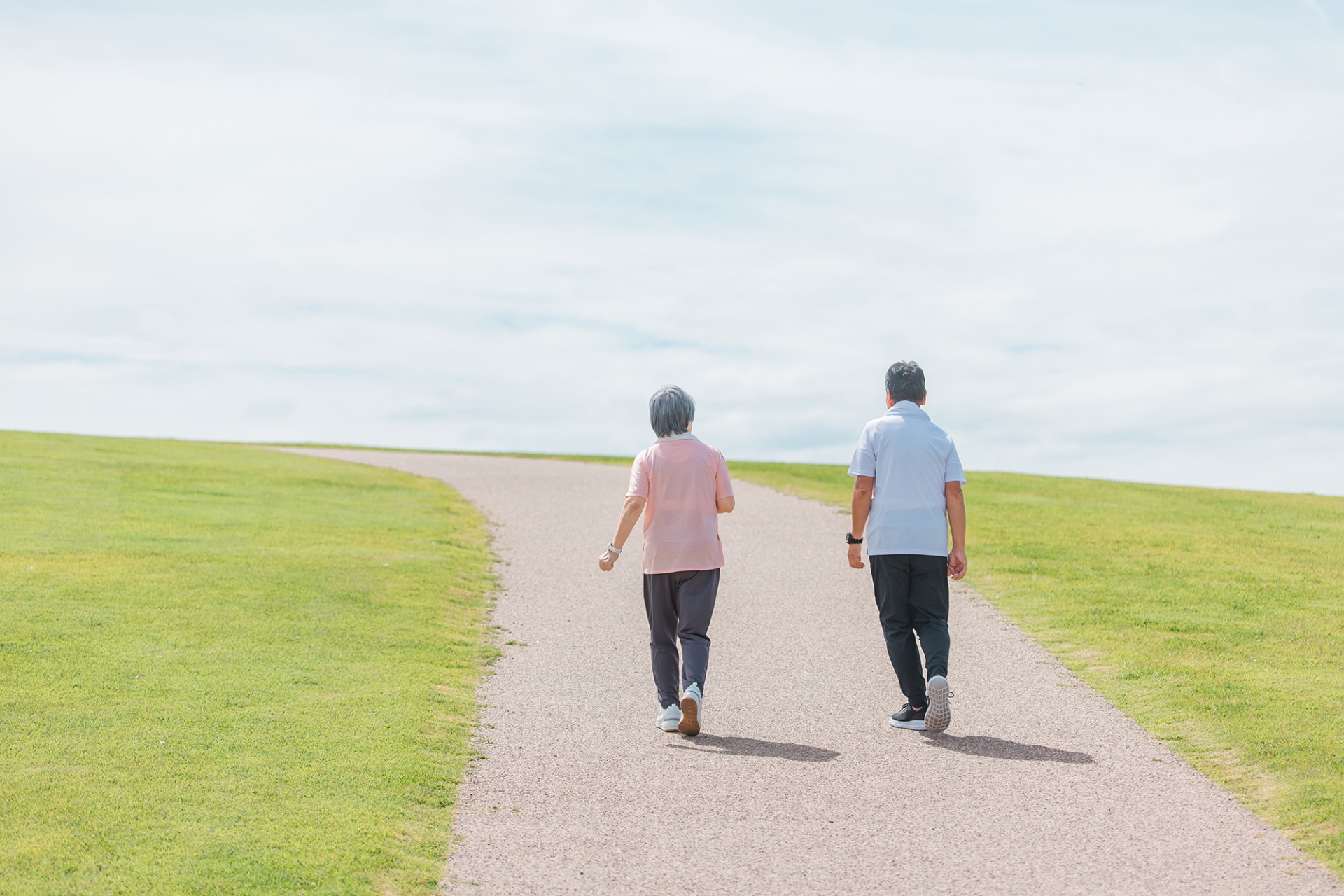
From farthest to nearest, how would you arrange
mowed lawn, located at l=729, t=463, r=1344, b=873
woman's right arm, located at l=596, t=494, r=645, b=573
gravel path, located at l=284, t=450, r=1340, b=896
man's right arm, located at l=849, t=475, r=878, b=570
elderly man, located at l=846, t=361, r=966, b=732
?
man's right arm, located at l=849, t=475, r=878, b=570, elderly man, located at l=846, t=361, r=966, b=732, woman's right arm, located at l=596, t=494, r=645, b=573, mowed lawn, located at l=729, t=463, r=1344, b=873, gravel path, located at l=284, t=450, r=1340, b=896

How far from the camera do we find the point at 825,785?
6.54 meters

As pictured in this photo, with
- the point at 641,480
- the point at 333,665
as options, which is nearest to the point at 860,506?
the point at 641,480

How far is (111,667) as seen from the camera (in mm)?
8875

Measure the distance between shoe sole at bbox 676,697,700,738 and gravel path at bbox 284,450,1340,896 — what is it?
80 mm

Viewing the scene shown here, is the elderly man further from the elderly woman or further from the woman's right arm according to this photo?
the woman's right arm

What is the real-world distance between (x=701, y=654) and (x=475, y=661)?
10.5ft

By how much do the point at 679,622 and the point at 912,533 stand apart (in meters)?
1.71

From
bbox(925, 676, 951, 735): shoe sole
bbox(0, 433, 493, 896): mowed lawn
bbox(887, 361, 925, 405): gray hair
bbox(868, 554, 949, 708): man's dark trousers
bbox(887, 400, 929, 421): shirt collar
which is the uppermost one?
bbox(887, 361, 925, 405): gray hair

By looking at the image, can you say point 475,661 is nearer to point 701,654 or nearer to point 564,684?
point 564,684

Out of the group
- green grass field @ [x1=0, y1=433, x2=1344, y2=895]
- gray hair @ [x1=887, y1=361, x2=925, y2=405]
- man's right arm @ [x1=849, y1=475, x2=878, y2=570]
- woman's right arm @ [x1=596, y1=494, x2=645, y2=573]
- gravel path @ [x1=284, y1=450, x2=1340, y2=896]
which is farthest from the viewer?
gray hair @ [x1=887, y1=361, x2=925, y2=405]

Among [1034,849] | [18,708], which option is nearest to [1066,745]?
[1034,849]

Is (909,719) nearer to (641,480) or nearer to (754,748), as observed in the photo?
(754,748)

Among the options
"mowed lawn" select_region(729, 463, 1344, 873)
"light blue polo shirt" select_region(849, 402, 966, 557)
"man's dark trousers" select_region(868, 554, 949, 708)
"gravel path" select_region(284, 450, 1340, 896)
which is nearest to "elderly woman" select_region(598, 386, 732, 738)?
"gravel path" select_region(284, 450, 1340, 896)

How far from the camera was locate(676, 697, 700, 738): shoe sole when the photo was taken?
7.45 meters
